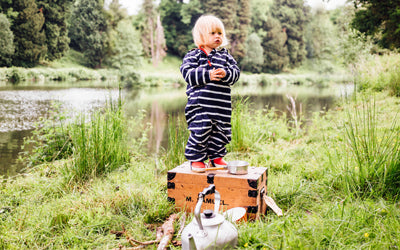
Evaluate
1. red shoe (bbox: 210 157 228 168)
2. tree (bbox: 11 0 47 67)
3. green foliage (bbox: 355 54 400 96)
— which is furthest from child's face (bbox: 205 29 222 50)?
tree (bbox: 11 0 47 67)

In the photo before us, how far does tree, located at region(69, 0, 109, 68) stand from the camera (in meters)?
27.7

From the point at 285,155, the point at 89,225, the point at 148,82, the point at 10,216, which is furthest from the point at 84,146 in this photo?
the point at 148,82

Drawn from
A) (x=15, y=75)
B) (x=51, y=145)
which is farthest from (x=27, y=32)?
(x=51, y=145)

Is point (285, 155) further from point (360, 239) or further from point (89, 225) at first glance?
point (89, 225)

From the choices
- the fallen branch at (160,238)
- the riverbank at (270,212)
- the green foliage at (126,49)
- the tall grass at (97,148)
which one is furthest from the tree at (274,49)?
the fallen branch at (160,238)

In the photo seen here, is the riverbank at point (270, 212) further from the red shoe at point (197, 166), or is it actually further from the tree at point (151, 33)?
the tree at point (151, 33)

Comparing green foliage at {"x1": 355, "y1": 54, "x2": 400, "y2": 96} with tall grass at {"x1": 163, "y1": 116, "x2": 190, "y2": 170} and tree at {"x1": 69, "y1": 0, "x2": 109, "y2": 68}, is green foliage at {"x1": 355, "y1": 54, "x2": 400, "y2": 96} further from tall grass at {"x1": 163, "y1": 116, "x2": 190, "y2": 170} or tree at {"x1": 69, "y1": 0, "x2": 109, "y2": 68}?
tree at {"x1": 69, "y1": 0, "x2": 109, "y2": 68}

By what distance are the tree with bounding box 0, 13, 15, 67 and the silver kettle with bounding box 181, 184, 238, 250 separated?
17.1 metres

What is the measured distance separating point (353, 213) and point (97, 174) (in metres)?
2.39

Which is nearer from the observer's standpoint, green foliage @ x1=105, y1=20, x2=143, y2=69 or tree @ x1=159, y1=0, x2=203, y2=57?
green foliage @ x1=105, y1=20, x2=143, y2=69

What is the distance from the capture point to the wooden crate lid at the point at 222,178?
6.69ft

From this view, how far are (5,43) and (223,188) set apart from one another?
17.1 m

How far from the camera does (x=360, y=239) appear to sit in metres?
1.58

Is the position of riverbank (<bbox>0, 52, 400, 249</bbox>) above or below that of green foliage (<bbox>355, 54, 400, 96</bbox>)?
below
